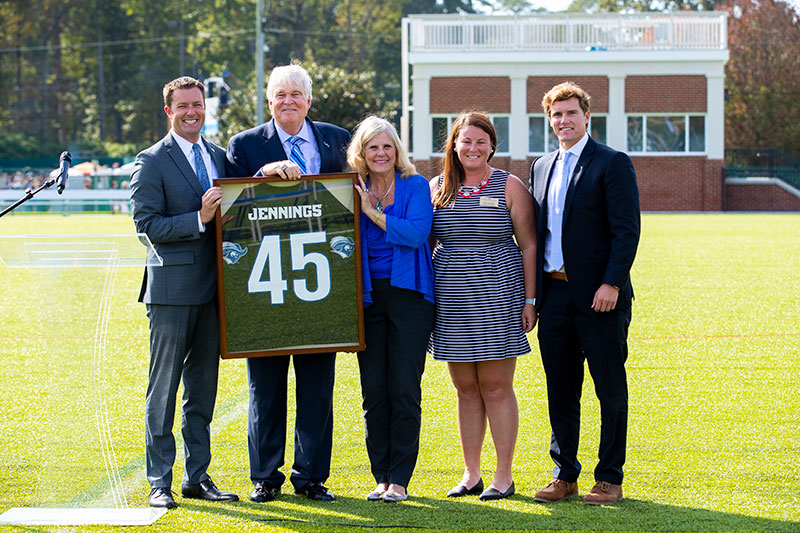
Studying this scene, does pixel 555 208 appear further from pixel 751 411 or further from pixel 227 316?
pixel 751 411

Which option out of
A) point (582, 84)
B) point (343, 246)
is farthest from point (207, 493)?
point (582, 84)

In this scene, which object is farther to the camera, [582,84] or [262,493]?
[582,84]

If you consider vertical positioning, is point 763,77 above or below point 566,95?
above

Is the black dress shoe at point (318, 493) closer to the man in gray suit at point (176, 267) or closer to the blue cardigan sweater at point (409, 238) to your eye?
the man in gray suit at point (176, 267)

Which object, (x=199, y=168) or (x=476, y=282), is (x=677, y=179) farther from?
(x=199, y=168)

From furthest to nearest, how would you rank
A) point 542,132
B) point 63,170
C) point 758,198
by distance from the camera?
1. point 758,198
2. point 542,132
3. point 63,170

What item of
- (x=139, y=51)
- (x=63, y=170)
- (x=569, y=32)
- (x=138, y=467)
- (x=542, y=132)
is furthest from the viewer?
(x=139, y=51)

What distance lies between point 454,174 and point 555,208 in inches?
21.2

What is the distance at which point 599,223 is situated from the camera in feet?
16.7

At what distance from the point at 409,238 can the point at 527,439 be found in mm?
2014

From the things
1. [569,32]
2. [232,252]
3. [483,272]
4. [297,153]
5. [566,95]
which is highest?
[569,32]

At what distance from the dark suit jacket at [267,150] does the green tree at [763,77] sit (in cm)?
5264

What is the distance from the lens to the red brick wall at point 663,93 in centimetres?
3909

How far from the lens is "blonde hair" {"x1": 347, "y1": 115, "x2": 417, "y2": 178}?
5.11m
